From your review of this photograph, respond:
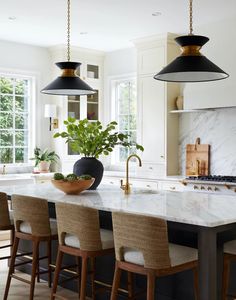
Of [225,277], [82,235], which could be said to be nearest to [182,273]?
[225,277]

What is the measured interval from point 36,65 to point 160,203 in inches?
180

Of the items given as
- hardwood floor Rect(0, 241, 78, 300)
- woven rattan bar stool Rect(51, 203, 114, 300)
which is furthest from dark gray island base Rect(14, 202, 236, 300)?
woven rattan bar stool Rect(51, 203, 114, 300)

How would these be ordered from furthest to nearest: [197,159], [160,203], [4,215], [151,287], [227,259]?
[197,159] → [4,215] → [160,203] → [227,259] → [151,287]

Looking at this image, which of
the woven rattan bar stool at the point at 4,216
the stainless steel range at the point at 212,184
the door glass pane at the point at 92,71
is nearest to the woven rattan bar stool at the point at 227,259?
the woven rattan bar stool at the point at 4,216

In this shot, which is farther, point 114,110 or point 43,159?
point 114,110

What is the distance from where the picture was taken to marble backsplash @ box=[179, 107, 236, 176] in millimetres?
6066

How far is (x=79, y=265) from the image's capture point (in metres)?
3.93

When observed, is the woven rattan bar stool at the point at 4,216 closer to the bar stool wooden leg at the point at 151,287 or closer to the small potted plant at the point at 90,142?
the small potted plant at the point at 90,142

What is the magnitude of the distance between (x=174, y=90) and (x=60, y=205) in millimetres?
3658

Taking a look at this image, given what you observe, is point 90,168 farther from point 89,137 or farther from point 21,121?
point 21,121

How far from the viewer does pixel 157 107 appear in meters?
6.56

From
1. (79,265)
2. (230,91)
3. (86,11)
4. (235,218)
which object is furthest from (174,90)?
(235,218)

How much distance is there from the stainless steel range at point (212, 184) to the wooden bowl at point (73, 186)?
196 cm

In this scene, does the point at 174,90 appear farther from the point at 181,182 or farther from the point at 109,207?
the point at 109,207
